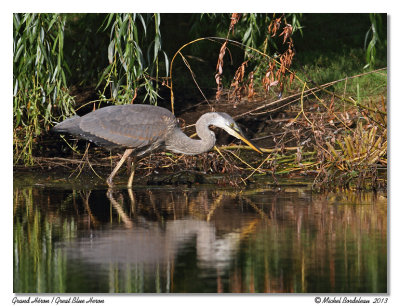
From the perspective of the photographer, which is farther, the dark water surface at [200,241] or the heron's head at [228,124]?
the heron's head at [228,124]

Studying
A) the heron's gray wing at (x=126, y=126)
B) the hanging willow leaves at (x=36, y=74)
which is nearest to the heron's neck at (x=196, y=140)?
the heron's gray wing at (x=126, y=126)

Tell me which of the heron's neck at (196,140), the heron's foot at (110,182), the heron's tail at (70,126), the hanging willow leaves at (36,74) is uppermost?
the hanging willow leaves at (36,74)

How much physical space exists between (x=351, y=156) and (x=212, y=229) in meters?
2.85

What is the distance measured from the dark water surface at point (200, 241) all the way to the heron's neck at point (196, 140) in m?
0.70

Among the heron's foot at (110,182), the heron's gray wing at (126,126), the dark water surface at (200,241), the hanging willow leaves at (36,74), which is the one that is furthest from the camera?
the hanging willow leaves at (36,74)

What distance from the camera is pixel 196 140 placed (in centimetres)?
1020

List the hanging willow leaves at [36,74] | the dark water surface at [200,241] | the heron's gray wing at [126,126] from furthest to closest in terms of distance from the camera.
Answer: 1. the hanging willow leaves at [36,74]
2. the heron's gray wing at [126,126]
3. the dark water surface at [200,241]

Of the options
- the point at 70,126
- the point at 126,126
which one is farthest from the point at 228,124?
the point at 70,126

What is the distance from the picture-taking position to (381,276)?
21.2 ft

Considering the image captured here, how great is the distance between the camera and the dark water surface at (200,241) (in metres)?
6.14

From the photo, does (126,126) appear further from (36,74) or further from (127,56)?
(36,74)

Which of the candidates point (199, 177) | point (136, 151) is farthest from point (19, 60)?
point (199, 177)

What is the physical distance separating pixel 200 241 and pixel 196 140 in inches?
125

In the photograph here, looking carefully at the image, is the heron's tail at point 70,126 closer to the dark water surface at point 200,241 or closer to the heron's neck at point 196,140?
the dark water surface at point 200,241
